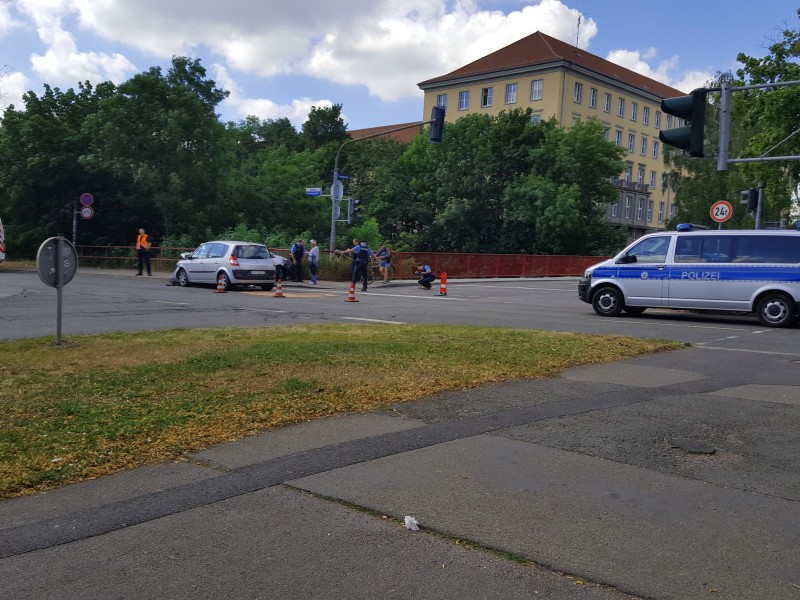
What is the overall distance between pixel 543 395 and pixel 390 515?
3612 millimetres

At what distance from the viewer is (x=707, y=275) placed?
15992 millimetres

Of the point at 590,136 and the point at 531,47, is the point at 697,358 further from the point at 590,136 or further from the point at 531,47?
the point at 531,47

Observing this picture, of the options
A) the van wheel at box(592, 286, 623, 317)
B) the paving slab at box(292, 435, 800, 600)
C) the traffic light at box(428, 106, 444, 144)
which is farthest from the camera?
the traffic light at box(428, 106, 444, 144)

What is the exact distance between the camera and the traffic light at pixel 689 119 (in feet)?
36.7

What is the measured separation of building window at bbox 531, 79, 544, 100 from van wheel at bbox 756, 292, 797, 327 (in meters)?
66.1

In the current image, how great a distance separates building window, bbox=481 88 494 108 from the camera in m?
82.3

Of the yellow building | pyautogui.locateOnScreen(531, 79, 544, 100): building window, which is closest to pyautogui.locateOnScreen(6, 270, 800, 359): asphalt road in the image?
the yellow building

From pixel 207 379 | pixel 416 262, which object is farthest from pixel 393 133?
pixel 207 379

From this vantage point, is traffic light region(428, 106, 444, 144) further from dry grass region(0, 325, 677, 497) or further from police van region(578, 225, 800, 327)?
dry grass region(0, 325, 677, 497)

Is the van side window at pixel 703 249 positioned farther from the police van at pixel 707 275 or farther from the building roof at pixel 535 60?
the building roof at pixel 535 60

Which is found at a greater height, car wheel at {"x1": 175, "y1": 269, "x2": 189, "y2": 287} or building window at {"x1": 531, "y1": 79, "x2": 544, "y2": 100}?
building window at {"x1": 531, "y1": 79, "x2": 544, "y2": 100}

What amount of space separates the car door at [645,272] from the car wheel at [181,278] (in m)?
15.3

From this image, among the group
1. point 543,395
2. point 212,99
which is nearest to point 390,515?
point 543,395

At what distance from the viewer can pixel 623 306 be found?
56.6 feet
